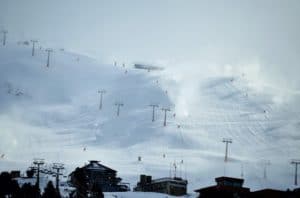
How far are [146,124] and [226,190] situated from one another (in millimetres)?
70147

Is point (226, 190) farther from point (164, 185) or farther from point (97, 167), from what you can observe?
point (97, 167)

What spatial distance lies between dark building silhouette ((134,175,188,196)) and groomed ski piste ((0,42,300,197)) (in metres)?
3.87

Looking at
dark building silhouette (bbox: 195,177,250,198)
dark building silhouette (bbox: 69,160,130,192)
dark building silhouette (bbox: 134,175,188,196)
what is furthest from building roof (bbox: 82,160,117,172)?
dark building silhouette (bbox: 195,177,250,198)

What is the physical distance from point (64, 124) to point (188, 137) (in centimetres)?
2751

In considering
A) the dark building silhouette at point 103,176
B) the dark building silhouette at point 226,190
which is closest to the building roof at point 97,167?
the dark building silhouette at point 103,176

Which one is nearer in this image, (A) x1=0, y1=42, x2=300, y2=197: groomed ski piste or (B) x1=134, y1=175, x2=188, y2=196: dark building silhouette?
(B) x1=134, y1=175, x2=188, y2=196: dark building silhouette

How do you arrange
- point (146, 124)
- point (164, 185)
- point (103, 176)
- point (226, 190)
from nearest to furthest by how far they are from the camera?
1. point (226, 190)
2. point (164, 185)
3. point (103, 176)
4. point (146, 124)

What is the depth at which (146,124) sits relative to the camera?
476 feet

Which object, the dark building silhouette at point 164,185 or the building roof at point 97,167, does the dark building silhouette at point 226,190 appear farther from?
the building roof at point 97,167

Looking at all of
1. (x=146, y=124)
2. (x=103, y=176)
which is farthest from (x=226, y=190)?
(x=146, y=124)

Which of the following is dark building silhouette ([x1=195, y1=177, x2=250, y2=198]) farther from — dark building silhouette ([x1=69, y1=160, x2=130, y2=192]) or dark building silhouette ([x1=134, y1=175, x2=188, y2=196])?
dark building silhouette ([x1=69, y1=160, x2=130, y2=192])

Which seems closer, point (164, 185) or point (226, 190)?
point (226, 190)

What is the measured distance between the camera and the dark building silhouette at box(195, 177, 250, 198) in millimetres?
69750

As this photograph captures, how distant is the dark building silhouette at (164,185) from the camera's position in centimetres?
9638
